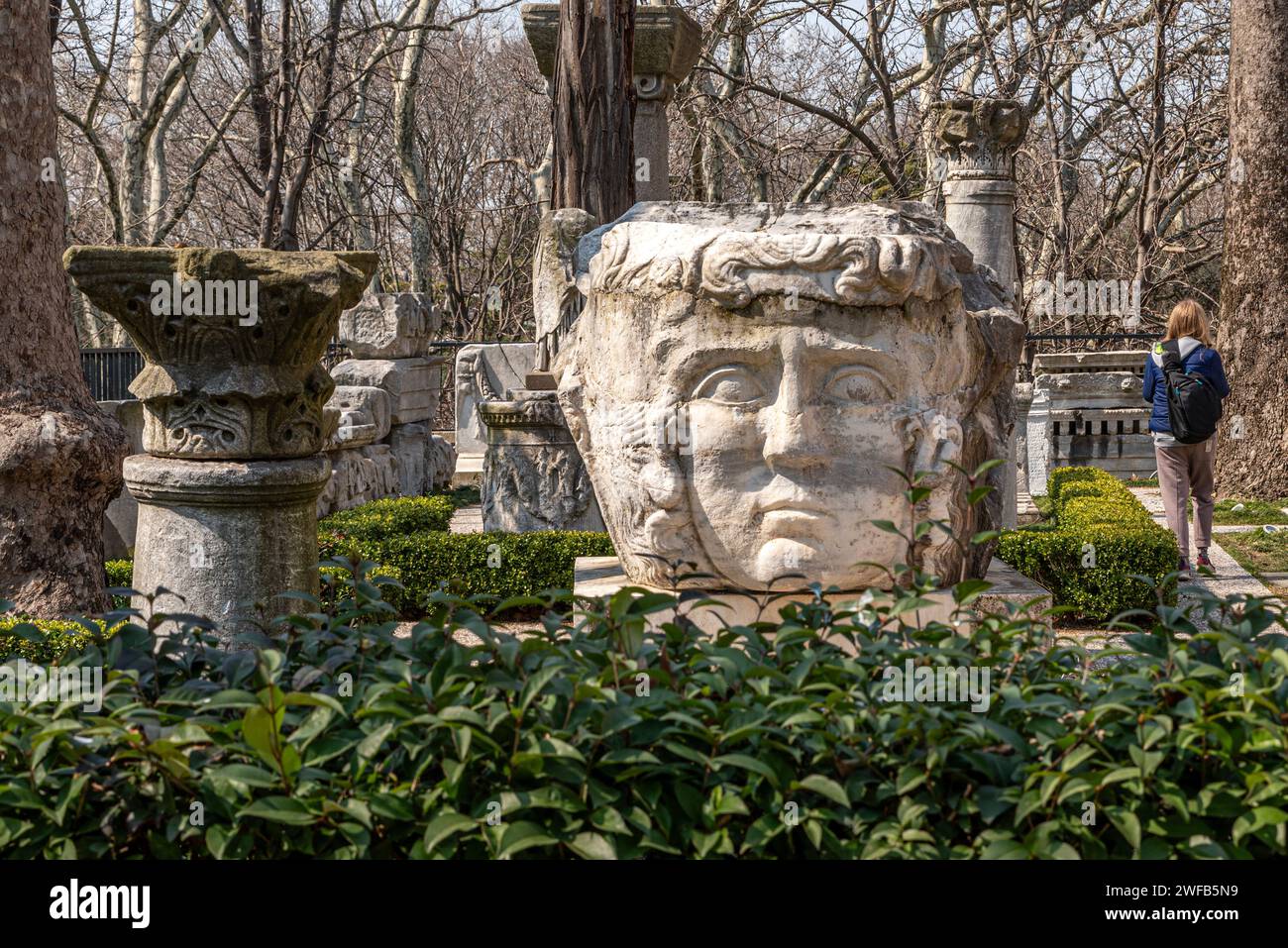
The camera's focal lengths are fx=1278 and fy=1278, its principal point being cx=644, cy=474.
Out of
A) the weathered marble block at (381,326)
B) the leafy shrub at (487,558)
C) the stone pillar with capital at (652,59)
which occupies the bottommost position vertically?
the leafy shrub at (487,558)

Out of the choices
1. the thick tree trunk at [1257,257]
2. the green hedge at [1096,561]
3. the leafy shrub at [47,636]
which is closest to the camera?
the leafy shrub at [47,636]

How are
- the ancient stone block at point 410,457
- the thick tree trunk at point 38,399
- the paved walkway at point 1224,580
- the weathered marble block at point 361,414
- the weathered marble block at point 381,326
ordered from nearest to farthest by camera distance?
the thick tree trunk at point 38,399, the paved walkway at point 1224,580, the weathered marble block at point 361,414, the ancient stone block at point 410,457, the weathered marble block at point 381,326

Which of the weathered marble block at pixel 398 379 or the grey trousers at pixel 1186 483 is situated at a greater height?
the weathered marble block at pixel 398 379

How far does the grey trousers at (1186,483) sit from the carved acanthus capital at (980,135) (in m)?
2.15

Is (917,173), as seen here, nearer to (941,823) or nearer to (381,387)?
(381,387)

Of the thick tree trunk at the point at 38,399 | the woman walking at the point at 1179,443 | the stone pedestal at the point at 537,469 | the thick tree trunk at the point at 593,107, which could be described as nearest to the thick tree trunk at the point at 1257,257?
the woman walking at the point at 1179,443

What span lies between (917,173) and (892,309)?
15.8 meters

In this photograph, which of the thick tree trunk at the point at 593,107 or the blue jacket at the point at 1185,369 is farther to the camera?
the thick tree trunk at the point at 593,107

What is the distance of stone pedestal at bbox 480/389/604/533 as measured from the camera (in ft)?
29.7

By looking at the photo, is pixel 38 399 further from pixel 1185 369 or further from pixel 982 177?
pixel 1185 369

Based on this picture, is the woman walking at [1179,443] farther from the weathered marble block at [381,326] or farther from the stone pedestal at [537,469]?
the weathered marble block at [381,326]

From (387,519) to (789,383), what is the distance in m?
5.59

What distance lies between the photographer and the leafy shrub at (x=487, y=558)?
26.0ft

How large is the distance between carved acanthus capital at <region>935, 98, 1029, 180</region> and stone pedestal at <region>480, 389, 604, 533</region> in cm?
321
